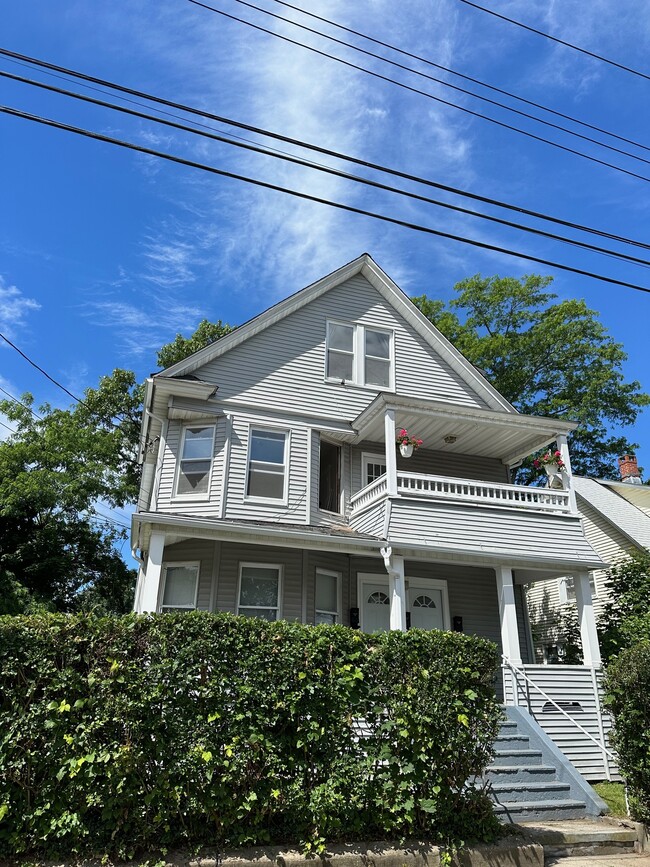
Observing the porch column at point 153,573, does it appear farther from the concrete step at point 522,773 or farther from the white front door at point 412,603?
the concrete step at point 522,773

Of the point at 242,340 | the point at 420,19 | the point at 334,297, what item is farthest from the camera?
the point at 334,297

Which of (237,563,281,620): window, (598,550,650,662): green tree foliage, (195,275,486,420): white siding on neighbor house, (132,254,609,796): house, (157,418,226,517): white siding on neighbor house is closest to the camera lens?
(132,254,609,796): house

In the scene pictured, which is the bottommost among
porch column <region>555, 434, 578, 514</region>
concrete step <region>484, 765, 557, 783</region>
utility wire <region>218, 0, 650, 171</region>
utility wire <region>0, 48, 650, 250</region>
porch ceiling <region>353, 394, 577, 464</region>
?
concrete step <region>484, 765, 557, 783</region>

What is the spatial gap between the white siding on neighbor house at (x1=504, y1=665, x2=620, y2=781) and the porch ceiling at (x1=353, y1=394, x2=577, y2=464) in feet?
17.6

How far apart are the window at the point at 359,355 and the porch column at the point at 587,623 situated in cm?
658

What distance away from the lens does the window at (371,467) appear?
15.8 metres

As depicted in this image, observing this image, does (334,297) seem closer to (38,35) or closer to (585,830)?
(38,35)

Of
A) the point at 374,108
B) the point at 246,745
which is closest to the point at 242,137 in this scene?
the point at 374,108

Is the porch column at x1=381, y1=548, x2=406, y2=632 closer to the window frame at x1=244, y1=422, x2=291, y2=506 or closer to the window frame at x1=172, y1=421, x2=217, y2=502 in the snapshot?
the window frame at x1=244, y1=422, x2=291, y2=506

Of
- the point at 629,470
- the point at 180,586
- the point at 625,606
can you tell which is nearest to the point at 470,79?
the point at 180,586

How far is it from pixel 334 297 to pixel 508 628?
30.6 ft

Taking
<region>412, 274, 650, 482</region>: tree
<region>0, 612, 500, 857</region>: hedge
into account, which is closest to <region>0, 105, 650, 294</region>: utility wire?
<region>0, 612, 500, 857</region>: hedge

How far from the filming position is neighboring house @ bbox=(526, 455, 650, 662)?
68.6 feet

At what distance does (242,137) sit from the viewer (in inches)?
302
